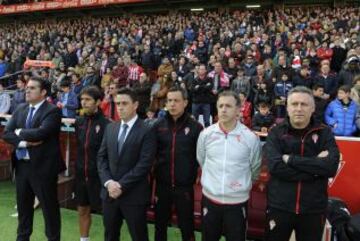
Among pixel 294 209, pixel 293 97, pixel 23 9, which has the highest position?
pixel 23 9

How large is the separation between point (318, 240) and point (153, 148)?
59.8 inches

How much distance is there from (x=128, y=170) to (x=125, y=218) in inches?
16.3

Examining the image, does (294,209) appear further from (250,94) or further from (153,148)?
(250,94)

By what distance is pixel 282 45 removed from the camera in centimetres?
1284

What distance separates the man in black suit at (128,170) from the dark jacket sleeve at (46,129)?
0.72 m

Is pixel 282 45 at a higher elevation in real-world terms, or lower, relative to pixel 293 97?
higher

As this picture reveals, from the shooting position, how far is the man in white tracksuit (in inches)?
140

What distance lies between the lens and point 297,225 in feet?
11.2

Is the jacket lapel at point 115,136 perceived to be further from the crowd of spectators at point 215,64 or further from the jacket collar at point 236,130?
the crowd of spectators at point 215,64

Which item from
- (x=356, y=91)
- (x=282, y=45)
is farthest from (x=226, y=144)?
(x=282, y=45)

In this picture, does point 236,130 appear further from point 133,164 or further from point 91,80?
point 91,80

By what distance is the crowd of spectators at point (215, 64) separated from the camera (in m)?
7.92

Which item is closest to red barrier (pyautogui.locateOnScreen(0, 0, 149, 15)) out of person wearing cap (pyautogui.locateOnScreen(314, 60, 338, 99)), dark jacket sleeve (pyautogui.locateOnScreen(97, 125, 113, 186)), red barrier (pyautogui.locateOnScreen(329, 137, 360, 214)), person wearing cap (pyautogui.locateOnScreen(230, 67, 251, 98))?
person wearing cap (pyautogui.locateOnScreen(230, 67, 251, 98))

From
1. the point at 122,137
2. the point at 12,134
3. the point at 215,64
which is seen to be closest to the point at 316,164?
the point at 122,137
